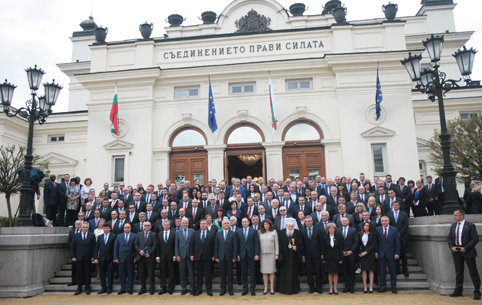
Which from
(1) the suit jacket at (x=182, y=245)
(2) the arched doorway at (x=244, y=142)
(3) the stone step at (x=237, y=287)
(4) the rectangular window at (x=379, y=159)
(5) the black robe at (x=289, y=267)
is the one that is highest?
(2) the arched doorway at (x=244, y=142)

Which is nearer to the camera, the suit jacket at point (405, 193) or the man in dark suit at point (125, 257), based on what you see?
the man in dark suit at point (125, 257)

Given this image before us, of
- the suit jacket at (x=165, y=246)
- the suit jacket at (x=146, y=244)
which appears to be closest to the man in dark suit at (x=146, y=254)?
the suit jacket at (x=146, y=244)

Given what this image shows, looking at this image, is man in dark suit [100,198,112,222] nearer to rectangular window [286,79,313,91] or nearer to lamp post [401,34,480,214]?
lamp post [401,34,480,214]

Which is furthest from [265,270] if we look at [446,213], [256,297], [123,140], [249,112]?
[123,140]

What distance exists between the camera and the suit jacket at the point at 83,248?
31.6ft

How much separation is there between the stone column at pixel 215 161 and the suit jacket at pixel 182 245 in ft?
22.4

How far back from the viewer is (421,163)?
A: 63.7ft

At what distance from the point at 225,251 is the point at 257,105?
28.5 ft

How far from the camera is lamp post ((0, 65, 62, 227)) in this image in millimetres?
9766

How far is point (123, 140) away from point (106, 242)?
25.4 feet

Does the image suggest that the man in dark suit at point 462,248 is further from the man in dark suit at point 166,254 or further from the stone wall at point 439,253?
the man in dark suit at point 166,254

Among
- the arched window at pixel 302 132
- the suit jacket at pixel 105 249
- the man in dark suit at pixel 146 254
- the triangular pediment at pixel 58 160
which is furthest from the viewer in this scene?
the triangular pediment at pixel 58 160

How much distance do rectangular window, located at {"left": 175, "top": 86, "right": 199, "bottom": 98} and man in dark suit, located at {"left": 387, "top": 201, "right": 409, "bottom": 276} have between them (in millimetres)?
10314

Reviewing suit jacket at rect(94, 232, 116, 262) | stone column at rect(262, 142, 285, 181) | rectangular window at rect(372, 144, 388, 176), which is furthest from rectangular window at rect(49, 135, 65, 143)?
rectangular window at rect(372, 144, 388, 176)
